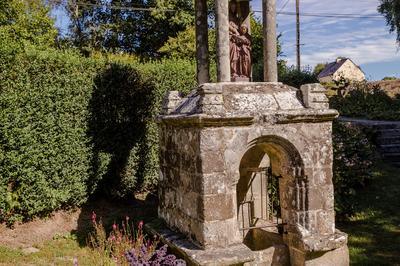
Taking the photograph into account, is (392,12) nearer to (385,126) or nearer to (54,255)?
(385,126)

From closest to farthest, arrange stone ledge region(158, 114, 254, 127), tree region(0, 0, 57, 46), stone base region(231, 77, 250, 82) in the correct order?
1. stone ledge region(158, 114, 254, 127)
2. stone base region(231, 77, 250, 82)
3. tree region(0, 0, 57, 46)

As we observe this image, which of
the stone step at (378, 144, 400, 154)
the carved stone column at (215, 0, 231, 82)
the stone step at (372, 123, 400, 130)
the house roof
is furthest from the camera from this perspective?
the house roof

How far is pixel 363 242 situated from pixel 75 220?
227 inches

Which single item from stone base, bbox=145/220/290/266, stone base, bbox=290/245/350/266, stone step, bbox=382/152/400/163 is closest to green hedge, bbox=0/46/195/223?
stone base, bbox=145/220/290/266

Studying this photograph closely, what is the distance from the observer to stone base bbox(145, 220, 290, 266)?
15.6 feet

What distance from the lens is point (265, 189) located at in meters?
7.03

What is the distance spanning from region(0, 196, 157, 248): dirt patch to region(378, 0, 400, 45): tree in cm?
1685

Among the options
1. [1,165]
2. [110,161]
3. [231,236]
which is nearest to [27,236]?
[1,165]

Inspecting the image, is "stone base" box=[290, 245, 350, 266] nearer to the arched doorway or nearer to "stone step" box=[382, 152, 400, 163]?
the arched doorway

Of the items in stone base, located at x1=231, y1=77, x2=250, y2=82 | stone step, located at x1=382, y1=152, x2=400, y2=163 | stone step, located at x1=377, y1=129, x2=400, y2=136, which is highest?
stone base, located at x1=231, y1=77, x2=250, y2=82

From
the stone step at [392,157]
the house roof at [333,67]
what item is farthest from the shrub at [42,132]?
the house roof at [333,67]

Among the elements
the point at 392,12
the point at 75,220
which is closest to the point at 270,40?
the point at 75,220

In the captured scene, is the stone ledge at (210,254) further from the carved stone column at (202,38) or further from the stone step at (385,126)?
the stone step at (385,126)

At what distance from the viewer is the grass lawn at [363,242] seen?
6.41 metres
